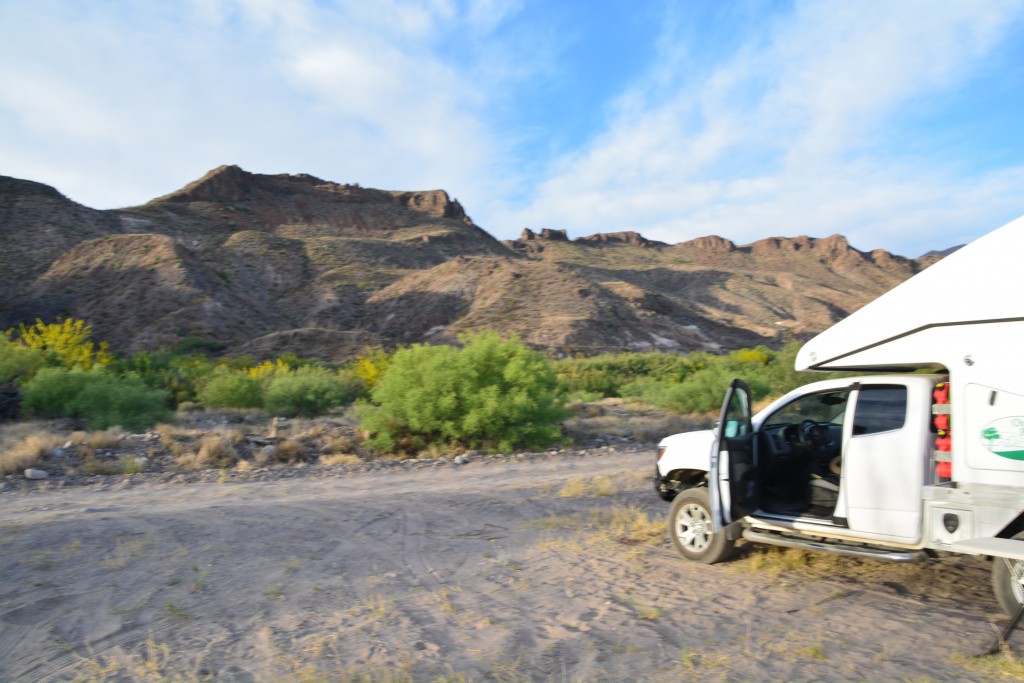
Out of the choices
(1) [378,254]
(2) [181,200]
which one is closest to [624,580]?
(1) [378,254]

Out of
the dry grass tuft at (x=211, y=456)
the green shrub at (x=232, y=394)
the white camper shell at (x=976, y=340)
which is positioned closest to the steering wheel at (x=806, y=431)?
the white camper shell at (x=976, y=340)

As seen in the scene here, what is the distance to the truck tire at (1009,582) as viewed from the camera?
4.96 meters

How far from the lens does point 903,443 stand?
5570 mm

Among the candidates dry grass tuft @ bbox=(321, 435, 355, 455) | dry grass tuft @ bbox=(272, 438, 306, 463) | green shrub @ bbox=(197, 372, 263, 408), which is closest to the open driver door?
dry grass tuft @ bbox=(272, 438, 306, 463)

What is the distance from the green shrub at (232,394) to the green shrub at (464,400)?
9.30 meters

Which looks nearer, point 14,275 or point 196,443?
point 196,443

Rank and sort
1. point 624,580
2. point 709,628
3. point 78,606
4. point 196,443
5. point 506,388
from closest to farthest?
1. point 709,628
2. point 78,606
3. point 624,580
4. point 196,443
5. point 506,388

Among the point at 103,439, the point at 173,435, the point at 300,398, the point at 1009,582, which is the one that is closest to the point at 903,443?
the point at 1009,582

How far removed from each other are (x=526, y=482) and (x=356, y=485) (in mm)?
2775

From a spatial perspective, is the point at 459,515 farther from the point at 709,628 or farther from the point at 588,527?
the point at 709,628

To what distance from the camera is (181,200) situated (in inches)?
3501

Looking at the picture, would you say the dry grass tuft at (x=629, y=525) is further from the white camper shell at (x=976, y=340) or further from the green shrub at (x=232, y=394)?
the green shrub at (x=232, y=394)

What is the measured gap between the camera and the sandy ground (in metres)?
4.64

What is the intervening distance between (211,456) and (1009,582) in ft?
43.1
